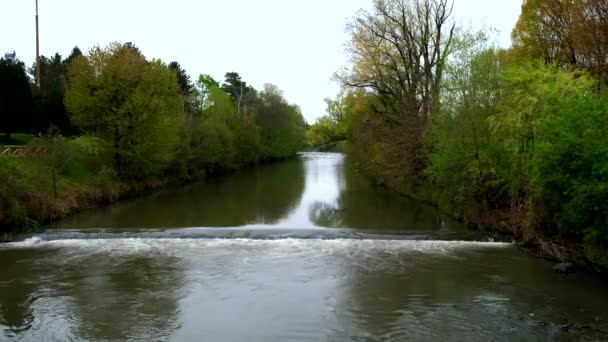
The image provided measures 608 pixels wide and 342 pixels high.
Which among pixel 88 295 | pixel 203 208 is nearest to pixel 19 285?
pixel 88 295

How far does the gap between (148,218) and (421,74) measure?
17.8 m

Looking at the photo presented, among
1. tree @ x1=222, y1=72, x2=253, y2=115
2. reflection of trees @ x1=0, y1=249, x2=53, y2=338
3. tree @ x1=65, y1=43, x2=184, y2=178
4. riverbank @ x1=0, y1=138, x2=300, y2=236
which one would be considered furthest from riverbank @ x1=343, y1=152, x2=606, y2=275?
tree @ x1=222, y1=72, x2=253, y2=115

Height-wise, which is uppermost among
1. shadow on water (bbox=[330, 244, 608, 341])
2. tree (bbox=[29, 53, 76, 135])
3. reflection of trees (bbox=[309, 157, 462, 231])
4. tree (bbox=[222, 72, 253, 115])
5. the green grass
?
tree (bbox=[222, 72, 253, 115])

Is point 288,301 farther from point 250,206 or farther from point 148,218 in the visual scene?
point 250,206

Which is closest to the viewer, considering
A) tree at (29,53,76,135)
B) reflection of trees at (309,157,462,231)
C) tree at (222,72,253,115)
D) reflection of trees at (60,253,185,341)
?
reflection of trees at (60,253,185,341)

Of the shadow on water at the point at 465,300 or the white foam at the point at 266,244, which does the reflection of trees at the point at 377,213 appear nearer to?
the white foam at the point at 266,244

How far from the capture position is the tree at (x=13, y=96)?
131 feet

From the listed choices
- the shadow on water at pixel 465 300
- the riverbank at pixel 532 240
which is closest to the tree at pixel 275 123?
the riverbank at pixel 532 240

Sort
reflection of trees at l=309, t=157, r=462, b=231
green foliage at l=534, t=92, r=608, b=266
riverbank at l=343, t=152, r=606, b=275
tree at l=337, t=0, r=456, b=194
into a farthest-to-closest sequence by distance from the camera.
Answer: tree at l=337, t=0, r=456, b=194, reflection of trees at l=309, t=157, r=462, b=231, riverbank at l=343, t=152, r=606, b=275, green foliage at l=534, t=92, r=608, b=266

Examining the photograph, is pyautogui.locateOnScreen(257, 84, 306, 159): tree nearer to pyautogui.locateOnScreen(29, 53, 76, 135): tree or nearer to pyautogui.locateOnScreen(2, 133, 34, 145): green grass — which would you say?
pyautogui.locateOnScreen(29, 53, 76, 135): tree

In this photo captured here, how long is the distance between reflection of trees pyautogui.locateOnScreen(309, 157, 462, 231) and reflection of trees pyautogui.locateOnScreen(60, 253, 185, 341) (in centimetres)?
935

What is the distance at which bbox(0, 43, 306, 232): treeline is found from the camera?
77.9 feet

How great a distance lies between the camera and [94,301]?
12523 millimetres

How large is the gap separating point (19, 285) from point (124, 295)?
3.08m
